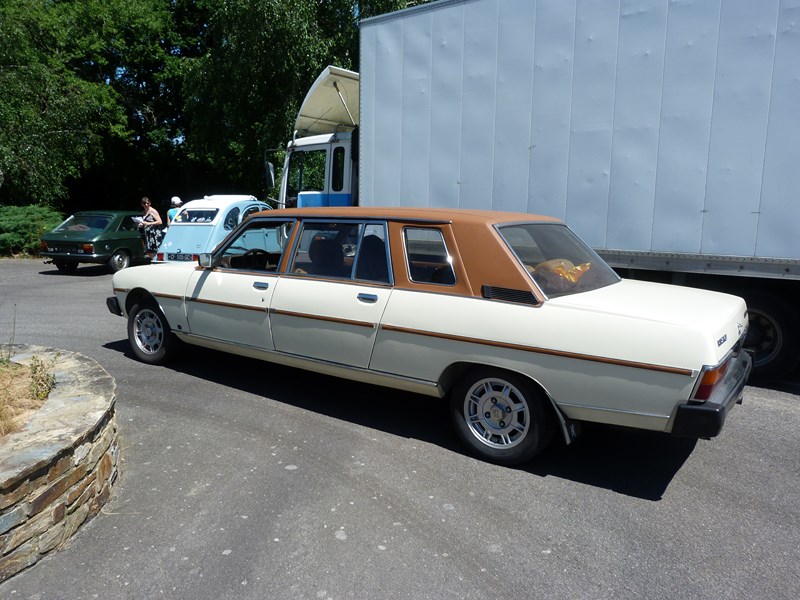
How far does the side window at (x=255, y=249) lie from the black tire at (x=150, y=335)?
1.00 meters

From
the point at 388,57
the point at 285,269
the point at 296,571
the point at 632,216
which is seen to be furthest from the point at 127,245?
the point at 296,571

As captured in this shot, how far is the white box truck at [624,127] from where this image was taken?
5.32 m

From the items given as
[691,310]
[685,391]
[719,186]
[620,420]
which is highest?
[719,186]

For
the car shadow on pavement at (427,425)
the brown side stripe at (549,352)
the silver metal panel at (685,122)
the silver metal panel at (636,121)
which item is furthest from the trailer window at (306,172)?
the brown side stripe at (549,352)

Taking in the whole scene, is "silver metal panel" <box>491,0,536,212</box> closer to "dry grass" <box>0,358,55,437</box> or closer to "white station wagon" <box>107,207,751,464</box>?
"white station wagon" <box>107,207,751,464</box>

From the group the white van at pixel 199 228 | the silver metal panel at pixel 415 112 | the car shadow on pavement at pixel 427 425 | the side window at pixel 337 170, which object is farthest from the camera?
the white van at pixel 199 228

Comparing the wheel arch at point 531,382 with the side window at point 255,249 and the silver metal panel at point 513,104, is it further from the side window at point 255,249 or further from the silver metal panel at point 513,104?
the silver metal panel at point 513,104

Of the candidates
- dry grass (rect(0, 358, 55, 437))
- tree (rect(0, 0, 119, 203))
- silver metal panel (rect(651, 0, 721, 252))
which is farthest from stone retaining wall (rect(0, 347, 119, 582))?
tree (rect(0, 0, 119, 203))

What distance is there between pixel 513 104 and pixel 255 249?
3.10 m

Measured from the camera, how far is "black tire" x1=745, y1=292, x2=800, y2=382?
5.65 m

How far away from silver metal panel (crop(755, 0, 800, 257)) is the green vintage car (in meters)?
13.1

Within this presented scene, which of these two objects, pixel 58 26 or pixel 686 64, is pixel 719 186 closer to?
pixel 686 64

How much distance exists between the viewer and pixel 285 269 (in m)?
5.16

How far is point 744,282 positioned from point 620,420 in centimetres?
301
